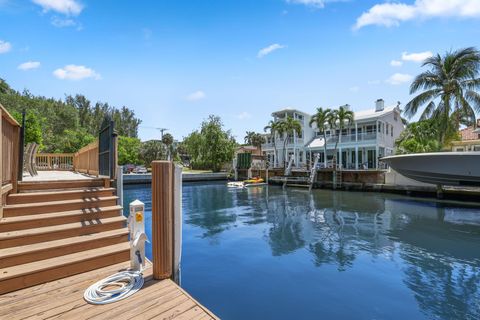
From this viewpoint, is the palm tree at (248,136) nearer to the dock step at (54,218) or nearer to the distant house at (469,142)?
the distant house at (469,142)

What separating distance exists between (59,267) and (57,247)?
0.40m

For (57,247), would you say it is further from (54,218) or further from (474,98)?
(474,98)

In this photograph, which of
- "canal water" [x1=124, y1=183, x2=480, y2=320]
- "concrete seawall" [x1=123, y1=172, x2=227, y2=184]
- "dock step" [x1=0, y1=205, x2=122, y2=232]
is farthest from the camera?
"concrete seawall" [x1=123, y1=172, x2=227, y2=184]

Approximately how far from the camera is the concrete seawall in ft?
82.1

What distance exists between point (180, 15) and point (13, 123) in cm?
698

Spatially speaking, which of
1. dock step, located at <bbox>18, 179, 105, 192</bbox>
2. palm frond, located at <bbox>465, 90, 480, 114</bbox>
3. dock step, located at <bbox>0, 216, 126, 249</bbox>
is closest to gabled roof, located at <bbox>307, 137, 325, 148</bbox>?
palm frond, located at <bbox>465, 90, 480, 114</bbox>

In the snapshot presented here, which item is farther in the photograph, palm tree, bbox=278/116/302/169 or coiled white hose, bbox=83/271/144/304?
palm tree, bbox=278/116/302/169

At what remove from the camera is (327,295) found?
418 cm

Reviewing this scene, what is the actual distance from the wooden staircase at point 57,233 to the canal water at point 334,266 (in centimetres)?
174

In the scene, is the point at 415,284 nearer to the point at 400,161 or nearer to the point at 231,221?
the point at 231,221

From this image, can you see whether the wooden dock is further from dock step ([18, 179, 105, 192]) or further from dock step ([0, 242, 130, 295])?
dock step ([18, 179, 105, 192])

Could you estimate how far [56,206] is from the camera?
421cm

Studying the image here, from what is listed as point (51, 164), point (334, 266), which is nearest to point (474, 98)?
point (334, 266)

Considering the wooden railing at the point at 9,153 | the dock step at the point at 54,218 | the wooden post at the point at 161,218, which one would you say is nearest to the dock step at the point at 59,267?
the dock step at the point at 54,218
